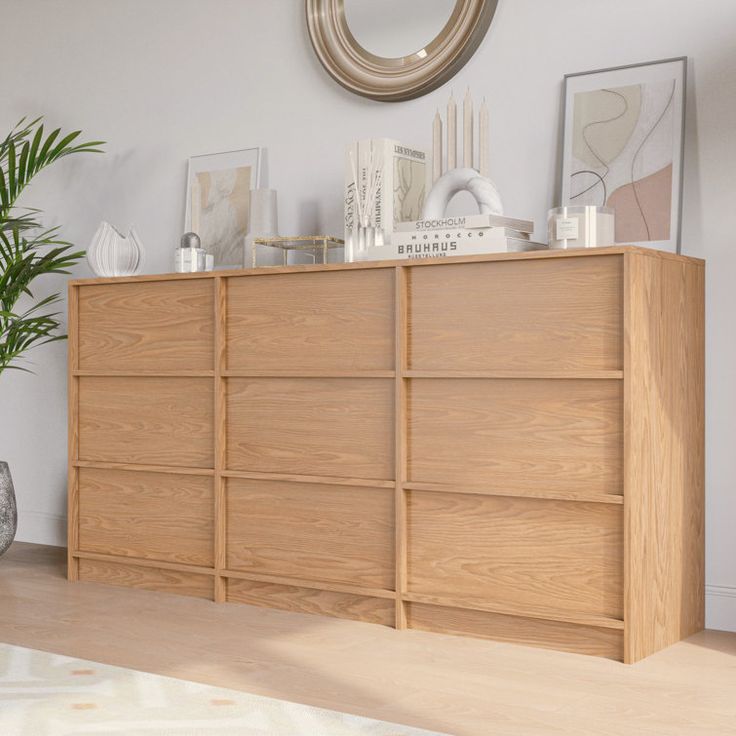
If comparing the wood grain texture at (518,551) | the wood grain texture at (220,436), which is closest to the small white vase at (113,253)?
the wood grain texture at (220,436)

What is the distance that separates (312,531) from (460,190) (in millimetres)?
1108

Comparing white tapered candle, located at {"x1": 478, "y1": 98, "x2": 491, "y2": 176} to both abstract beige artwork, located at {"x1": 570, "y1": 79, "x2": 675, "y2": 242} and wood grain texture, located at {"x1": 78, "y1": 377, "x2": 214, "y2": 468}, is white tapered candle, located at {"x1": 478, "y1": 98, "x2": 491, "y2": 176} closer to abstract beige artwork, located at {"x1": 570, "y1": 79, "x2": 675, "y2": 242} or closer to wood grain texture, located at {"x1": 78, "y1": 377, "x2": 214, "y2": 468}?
abstract beige artwork, located at {"x1": 570, "y1": 79, "x2": 675, "y2": 242}

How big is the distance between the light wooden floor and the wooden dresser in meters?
0.11

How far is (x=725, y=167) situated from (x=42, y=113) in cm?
286

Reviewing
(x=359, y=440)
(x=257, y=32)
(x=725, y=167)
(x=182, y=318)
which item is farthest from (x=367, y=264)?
(x=257, y=32)

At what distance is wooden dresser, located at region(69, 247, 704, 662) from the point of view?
9.19 feet

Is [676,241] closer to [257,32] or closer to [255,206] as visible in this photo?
[255,206]

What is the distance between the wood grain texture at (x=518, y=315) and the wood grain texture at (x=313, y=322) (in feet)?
0.36

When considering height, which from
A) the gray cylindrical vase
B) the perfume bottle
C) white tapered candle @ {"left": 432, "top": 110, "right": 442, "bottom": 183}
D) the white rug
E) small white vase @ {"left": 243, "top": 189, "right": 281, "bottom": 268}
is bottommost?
the white rug

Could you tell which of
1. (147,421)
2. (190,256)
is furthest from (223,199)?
(147,421)

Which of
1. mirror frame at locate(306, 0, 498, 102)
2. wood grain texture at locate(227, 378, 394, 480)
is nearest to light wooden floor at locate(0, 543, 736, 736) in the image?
Answer: wood grain texture at locate(227, 378, 394, 480)

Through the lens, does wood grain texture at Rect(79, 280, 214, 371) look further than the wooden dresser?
Yes

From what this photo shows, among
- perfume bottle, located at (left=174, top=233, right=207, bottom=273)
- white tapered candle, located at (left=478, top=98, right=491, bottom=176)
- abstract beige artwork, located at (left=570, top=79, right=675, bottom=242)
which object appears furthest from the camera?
perfume bottle, located at (left=174, top=233, right=207, bottom=273)

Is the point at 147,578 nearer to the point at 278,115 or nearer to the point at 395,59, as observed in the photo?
the point at 278,115
